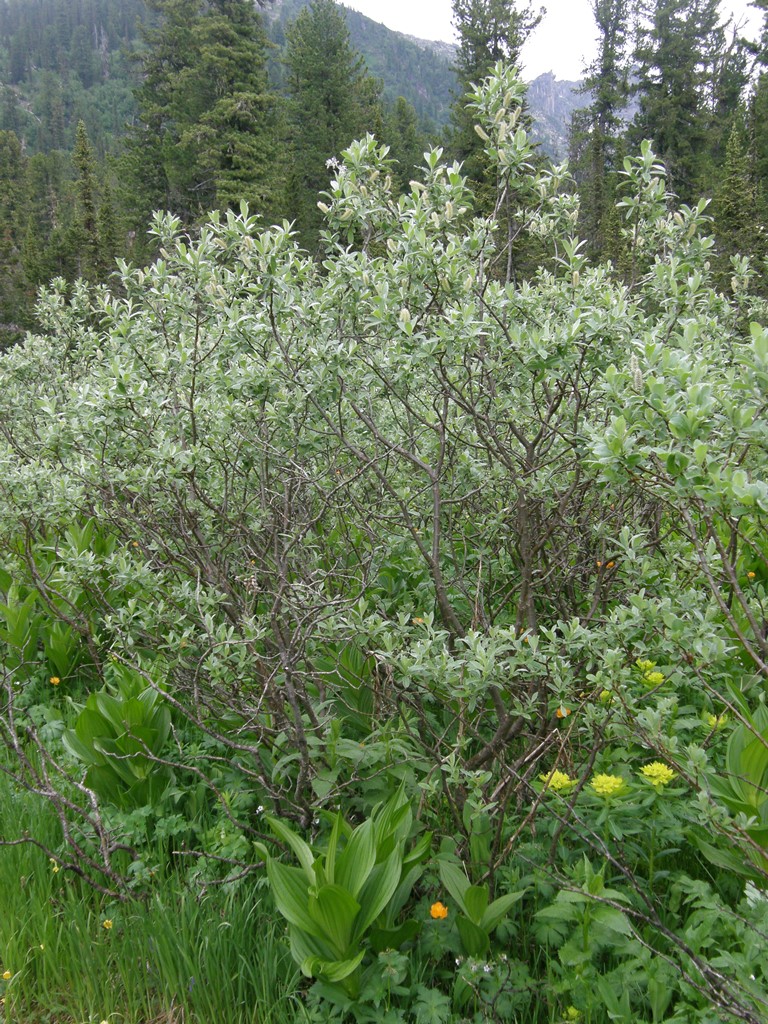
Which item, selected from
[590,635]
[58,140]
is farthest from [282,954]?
[58,140]

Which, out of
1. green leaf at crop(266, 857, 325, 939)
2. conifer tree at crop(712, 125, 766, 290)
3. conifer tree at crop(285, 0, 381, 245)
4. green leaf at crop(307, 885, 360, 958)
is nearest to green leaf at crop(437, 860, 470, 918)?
green leaf at crop(307, 885, 360, 958)

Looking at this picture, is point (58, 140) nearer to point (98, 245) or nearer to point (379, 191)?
point (98, 245)

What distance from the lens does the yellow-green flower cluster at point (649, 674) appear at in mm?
2677

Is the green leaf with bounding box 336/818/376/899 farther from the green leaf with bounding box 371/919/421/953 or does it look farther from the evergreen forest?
the green leaf with bounding box 371/919/421/953

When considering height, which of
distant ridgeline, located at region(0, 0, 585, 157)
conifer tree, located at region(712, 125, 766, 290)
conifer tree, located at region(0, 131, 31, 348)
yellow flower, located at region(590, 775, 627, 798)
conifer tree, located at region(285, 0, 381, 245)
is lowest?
conifer tree, located at region(0, 131, 31, 348)

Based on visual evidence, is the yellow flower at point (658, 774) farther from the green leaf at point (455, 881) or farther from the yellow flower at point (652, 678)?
the green leaf at point (455, 881)

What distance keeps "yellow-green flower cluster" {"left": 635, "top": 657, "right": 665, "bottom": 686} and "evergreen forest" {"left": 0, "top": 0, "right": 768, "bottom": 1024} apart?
0.7 inches

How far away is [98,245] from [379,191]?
30.4m

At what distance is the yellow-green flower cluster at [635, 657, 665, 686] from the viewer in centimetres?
268

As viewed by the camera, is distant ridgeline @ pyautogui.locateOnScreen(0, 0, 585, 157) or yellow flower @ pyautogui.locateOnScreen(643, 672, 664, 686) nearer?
yellow flower @ pyautogui.locateOnScreen(643, 672, 664, 686)

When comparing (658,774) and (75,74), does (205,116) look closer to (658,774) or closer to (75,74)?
(658,774)

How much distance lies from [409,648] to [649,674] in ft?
3.33

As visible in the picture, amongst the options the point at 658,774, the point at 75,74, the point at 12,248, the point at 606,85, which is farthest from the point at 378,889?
the point at 75,74

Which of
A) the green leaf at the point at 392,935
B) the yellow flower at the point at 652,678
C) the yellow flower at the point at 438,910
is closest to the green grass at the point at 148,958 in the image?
the green leaf at the point at 392,935
